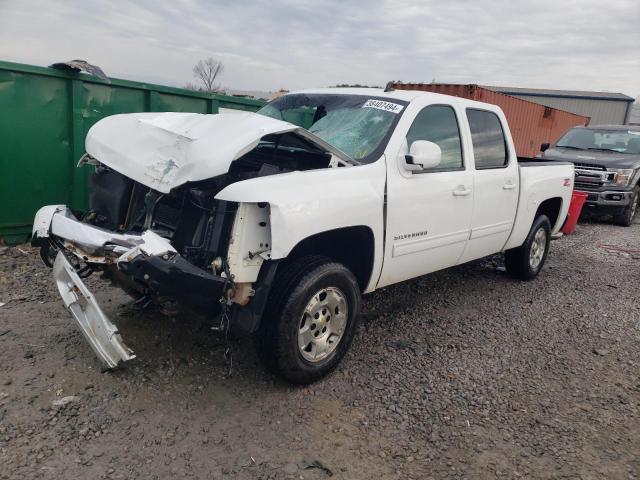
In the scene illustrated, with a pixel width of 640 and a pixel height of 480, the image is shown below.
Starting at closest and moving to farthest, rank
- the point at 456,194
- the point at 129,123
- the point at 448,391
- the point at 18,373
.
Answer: the point at 18,373 < the point at 448,391 < the point at 129,123 < the point at 456,194

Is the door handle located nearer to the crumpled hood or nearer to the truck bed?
the truck bed

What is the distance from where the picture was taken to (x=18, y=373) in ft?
10.6

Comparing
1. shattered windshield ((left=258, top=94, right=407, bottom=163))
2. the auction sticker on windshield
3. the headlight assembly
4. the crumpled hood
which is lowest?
the headlight assembly

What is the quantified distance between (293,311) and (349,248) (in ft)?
2.39

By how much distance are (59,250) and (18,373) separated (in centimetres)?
81

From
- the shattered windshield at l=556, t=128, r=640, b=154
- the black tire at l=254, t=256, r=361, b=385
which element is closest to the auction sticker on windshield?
the black tire at l=254, t=256, r=361, b=385

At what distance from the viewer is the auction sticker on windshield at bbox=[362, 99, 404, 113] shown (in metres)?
3.85

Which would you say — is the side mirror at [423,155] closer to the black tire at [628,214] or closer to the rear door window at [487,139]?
the rear door window at [487,139]

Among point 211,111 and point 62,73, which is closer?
point 62,73

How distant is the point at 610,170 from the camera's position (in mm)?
9836

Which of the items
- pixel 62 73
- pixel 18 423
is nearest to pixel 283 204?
pixel 18 423

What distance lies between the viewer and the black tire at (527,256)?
5762mm

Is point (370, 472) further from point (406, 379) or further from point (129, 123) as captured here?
point (129, 123)

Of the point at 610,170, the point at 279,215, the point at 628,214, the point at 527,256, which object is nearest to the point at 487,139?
the point at 527,256
